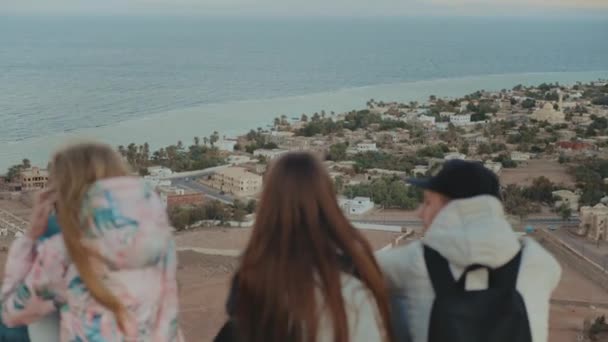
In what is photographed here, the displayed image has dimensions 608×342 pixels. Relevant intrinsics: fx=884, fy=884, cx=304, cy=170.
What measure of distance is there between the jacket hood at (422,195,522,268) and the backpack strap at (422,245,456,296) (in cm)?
2

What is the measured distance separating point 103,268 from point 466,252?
733 millimetres

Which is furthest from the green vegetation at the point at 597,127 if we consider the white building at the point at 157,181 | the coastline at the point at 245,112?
the white building at the point at 157,181

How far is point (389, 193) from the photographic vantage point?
17.2 metres

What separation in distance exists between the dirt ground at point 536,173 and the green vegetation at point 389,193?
2.46 meters

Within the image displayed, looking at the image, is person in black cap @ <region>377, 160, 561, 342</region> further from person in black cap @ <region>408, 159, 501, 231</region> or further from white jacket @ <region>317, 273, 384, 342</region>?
white jacket @ <region>317, 273, 384, 342</region>

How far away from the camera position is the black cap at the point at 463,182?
1899mm

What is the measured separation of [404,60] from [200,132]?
138 feet

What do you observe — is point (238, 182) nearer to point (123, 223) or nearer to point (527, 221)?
point (527, 221)

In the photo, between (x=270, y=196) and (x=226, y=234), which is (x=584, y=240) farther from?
(x=270, y=196)

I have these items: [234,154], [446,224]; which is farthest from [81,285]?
[234,154]

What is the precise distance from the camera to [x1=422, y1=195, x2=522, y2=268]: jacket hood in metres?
1.75

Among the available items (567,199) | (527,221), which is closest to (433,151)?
(567,199)

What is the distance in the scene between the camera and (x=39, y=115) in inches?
1304

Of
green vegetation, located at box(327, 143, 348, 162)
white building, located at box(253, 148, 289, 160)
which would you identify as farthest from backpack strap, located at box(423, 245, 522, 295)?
white building, located at box(253, 148, 289, 160)
